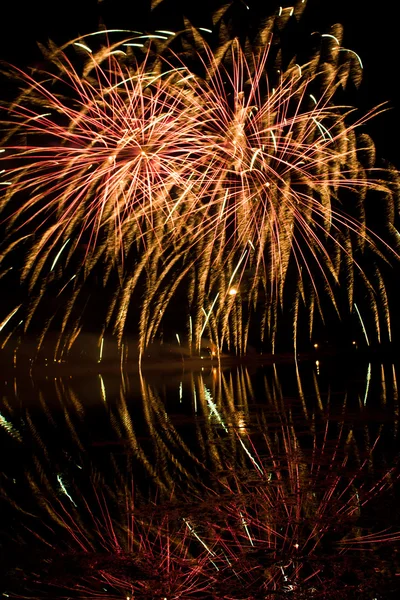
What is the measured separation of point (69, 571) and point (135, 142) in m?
8.58

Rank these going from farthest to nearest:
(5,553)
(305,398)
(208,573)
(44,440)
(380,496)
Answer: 1. (305,398)
2. (44,440)
3. (380,496)
4. (5,553)
5. (208,573)

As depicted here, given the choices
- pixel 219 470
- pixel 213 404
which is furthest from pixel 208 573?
pixel 213 404

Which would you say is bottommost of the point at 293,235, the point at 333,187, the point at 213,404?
the point at 213,404

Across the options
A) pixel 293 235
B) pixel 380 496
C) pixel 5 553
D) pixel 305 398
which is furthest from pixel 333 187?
pixel 5 553

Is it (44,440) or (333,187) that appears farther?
(333,187)

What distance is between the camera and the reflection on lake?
178 inches

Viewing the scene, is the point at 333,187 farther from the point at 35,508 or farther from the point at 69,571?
the point at 69,571

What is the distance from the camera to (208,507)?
6.36m

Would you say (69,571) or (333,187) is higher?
(333,187)

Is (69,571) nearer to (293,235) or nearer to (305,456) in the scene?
(305,456)

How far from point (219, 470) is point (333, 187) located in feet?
23.3

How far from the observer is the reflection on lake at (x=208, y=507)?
4.52 m

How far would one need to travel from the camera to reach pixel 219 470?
8.01m

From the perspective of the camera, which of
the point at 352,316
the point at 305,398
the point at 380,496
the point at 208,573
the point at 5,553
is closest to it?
the point at 208,573
